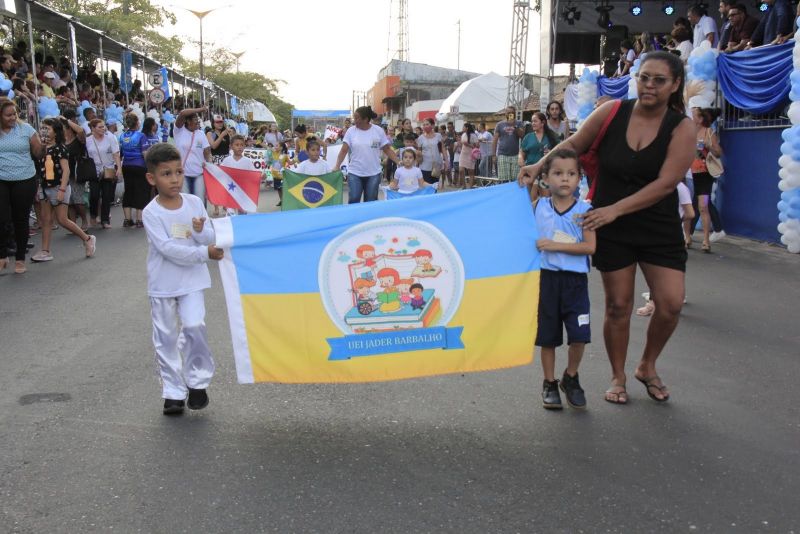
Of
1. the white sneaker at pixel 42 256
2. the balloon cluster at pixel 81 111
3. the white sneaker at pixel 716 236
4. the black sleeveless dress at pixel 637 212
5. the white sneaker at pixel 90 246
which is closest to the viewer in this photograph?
the black sleeveless dress at pixel 637 212

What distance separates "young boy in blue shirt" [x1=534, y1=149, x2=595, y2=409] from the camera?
443 centimetres

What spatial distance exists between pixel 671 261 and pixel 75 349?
424cm

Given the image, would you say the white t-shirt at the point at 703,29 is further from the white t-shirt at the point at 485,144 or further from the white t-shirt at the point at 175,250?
the white t-shirt at the point at 175,250

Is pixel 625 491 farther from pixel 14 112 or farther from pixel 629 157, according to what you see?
pixel 14 112

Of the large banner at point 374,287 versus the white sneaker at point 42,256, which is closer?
the large banner at point 374,287

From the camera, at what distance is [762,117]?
40.0 feet

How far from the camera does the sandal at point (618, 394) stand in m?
4.68

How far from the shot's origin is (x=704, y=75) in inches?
517

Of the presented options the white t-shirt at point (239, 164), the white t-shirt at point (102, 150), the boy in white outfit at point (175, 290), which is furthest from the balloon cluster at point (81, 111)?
the boy in white outfit at point (175, 290)

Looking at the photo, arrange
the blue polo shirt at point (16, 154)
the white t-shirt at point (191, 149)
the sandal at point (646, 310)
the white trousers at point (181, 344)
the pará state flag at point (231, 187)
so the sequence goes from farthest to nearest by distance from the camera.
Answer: the white t-shirt at point (191, 149), the pará state flag at point (231, 187), the blue polo shirt at point (16, 154), the sandal at point (646, 310), the white trousers at point (181, 344)

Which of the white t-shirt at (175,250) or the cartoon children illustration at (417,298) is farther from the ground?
the white t-shirt at (175,250)

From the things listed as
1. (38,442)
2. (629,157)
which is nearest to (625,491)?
(629,157)

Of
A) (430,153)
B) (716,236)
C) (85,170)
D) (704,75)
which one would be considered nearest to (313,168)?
(85,170)

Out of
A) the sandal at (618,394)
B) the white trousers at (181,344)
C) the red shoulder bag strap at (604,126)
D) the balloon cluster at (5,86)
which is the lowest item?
the sandal at (618,394)
